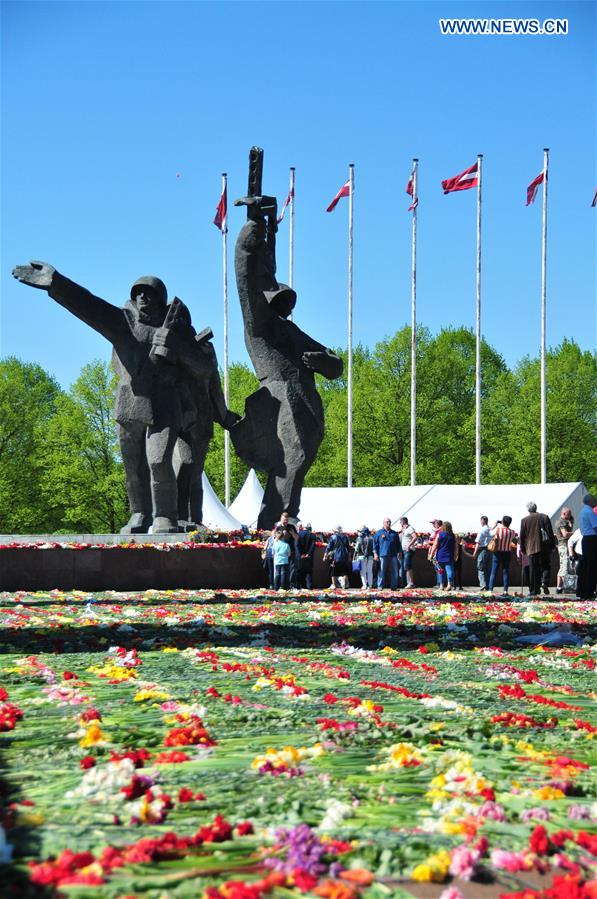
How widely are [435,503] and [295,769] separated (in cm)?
3075

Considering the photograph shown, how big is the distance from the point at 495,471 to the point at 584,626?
41.9 metres

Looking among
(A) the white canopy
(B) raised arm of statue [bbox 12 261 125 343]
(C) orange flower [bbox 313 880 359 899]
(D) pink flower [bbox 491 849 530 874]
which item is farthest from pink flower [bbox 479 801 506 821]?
(A) the white canopy

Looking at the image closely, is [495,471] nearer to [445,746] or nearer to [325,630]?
[325,630]

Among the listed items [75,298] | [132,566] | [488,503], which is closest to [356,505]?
[488,503]

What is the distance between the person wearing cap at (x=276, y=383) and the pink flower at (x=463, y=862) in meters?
24.5

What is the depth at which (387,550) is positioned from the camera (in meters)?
22.5

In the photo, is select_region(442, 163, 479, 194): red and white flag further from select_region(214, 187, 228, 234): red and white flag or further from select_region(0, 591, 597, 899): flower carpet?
select_region(0, 591, 597, 899): flower carpet

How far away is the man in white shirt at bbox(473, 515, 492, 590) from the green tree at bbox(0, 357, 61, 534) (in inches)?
1348

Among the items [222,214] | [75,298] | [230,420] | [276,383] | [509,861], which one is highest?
[222,214]

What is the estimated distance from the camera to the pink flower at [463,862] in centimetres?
354

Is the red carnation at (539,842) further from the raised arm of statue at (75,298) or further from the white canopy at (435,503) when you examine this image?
the white canopy at (435,503)

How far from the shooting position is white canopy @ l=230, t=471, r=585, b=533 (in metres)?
33.2

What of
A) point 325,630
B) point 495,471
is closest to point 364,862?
point 325,630

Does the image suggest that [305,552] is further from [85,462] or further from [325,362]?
[85,462]
